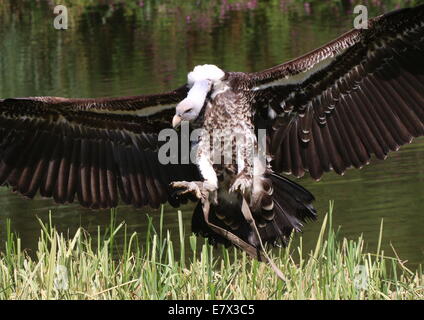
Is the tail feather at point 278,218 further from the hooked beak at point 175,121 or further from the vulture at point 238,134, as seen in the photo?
the hooked beak at point 175,121

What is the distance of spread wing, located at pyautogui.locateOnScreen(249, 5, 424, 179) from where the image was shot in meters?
7.44

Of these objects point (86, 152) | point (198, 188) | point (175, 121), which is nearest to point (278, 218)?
point (198, 188)

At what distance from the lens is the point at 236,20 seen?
85.3ft

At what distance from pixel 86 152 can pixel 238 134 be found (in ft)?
4.60

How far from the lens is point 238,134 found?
724 centimetres

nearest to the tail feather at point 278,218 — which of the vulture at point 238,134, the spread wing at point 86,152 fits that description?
the vulture at point 238,134

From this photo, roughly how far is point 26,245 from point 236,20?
1540 centimetres

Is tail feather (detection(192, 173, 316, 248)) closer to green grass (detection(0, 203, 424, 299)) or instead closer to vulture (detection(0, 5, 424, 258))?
vulture (detection(0, 5, 424, 258))

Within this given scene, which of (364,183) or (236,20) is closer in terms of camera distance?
(364,183)

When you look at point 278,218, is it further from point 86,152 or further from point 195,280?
point 86,152

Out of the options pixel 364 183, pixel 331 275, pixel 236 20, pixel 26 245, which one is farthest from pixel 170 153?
pixel 236 20

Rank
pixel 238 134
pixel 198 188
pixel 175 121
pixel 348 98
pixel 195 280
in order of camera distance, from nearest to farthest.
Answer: pixel 175 121, pixel 198 188, pixel 195 280, pixel 238 134, pixel 348 98

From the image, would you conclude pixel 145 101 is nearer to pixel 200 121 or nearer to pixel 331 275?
pixel 200 121

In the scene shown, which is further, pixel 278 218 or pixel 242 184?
pixel 278 218
